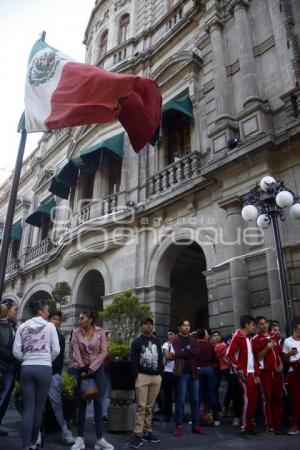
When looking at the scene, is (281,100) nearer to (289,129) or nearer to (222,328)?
(289,129)

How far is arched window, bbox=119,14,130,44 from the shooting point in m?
18.0

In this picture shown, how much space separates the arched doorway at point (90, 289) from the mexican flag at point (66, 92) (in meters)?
7.23

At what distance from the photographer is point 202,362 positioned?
6.26 metres

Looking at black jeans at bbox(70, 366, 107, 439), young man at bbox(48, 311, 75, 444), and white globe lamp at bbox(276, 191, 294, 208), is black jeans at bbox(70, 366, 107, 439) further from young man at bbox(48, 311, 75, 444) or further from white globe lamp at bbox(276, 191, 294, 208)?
white globe lamp at bbox(276, 191, 294, 208)

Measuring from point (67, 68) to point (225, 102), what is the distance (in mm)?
5061

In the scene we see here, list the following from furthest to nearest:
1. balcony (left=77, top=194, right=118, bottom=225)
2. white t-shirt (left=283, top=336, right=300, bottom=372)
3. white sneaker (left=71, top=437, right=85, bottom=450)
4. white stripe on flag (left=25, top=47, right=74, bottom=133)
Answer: balcony (left=77, top=194, right=118, bottom=225)
white stripe on flag (left=25, top=47, right=74, bottom=133)
white t-shirt (left=283, top=336, right=300, bottom=372)
white sneaker (left=71, top=437, right=85, bottom=450)

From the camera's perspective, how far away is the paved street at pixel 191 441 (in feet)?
15.2

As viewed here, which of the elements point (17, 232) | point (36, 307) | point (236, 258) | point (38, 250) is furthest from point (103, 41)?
point (36, 307)

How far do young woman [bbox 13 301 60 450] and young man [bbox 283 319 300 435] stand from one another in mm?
3643

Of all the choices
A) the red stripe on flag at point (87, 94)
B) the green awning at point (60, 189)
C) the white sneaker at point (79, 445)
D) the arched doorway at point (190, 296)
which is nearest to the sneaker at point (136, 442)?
the white sneaker at point (79, 445)

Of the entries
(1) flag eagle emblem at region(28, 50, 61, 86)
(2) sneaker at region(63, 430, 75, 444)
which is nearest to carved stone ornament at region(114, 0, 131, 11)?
(1) flag eagle emblem at region(28, 50, 61, 86)

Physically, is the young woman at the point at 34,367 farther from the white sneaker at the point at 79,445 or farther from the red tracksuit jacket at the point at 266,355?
the red tracksuit jacket at the point at 266,355

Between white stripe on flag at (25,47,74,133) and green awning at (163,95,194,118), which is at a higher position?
green awning at (163,95,194,118)

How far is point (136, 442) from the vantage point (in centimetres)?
464
